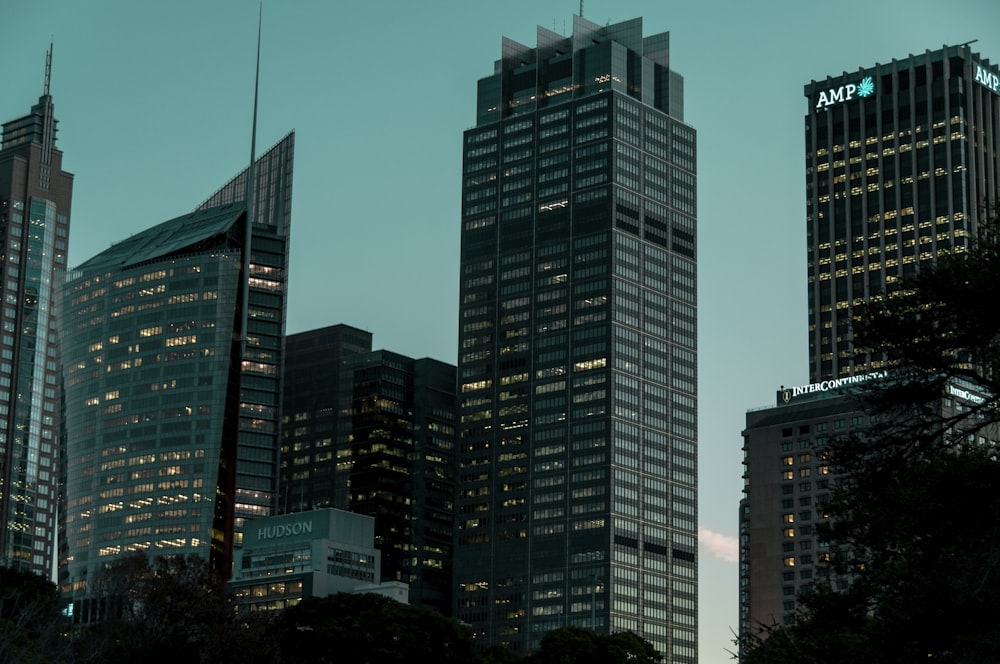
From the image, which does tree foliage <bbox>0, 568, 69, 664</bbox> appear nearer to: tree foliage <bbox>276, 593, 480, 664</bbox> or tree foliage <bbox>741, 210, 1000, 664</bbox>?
tree foliage <bbox>276, 593, 480, 664</bbox>

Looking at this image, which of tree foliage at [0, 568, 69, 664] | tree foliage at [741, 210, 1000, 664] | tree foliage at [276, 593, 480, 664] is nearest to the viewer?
tree foliage at [741, 210, 1000, 664]

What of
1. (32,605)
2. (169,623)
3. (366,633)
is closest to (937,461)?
(32,605)

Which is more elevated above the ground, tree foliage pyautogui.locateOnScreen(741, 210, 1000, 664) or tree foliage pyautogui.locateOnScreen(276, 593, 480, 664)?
tree foliage pyautogui.locateOnScreen(276, 593, 480, 664)

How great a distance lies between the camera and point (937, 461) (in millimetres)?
48562

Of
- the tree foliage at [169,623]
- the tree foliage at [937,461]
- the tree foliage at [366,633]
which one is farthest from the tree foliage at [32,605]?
the tree foliage at [937,461]

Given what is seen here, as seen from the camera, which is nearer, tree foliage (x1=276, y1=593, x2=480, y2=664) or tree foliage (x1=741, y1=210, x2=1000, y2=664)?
tree foliage (x1=741, y1=210, x2=1000, y2=664)

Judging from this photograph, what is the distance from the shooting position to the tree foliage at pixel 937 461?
46312 mm

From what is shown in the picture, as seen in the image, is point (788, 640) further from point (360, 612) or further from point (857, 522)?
point (360, 612)

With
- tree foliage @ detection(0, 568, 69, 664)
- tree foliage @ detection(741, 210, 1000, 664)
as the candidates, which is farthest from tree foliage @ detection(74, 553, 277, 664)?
tree foliage @ detection(741, 210, 1000, 664)

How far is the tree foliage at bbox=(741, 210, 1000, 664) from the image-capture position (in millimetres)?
46312

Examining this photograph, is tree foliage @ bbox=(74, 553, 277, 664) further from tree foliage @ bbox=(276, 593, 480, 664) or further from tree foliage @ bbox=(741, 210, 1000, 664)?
tree foliage @ bbox=(741, 210, 1000, 664)

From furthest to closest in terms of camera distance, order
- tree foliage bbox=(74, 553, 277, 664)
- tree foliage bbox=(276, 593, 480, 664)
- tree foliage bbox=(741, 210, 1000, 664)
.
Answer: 1. tree foliage bbox=(276, 593, 480, 664)
2. tree foliage bbox=(74, 553, 277, 664)
3. tree foliage bbox=(741, 210, 1000, 664)

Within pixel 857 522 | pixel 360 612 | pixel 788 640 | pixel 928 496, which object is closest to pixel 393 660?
pixel 360 612

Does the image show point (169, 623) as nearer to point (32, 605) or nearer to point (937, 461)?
point (32, 605)
